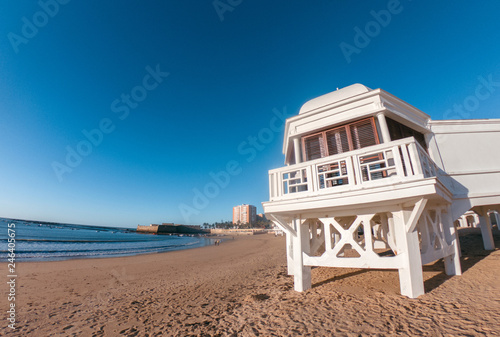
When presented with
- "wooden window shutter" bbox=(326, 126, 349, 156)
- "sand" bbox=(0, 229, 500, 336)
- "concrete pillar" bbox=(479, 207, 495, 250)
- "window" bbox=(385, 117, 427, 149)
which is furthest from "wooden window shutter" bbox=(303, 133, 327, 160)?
"concrete pillar" bbox=(479, 207, 495, 250)

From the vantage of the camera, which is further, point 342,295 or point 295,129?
point 295,129

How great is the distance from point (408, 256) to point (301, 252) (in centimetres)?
244

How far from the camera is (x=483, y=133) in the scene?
8.03 m

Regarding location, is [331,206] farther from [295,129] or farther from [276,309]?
[295,129]

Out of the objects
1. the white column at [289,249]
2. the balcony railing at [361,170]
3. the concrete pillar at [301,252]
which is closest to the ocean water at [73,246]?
the white column at [289,249]

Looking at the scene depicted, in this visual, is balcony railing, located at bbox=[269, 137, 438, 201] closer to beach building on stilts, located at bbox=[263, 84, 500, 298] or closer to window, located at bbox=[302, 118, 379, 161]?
beach building on stilts, located at bbox=[263, 84, 500, 298]

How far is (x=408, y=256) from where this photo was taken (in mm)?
4602

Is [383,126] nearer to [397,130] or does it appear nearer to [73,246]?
[397,130]

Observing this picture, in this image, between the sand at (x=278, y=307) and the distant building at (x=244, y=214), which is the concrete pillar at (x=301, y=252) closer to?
the sand at (x=278, y=307)

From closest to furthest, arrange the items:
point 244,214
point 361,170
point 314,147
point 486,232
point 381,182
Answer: point 381,182
point 361,170
point 314,147
point 486,232
point 244,214

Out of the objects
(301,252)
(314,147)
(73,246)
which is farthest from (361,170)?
(73,246)

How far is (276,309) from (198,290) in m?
3.84

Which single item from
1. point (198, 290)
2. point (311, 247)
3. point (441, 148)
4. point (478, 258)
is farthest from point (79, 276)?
point (478, 258)

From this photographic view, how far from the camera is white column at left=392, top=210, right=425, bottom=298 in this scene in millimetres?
4643
